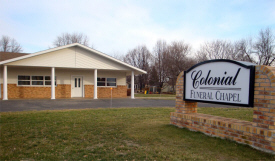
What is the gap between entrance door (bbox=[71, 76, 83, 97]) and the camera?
20641mm

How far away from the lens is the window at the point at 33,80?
1916 cm

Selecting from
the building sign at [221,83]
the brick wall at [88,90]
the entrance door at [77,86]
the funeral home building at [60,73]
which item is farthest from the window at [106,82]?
the building sign at [221,83]

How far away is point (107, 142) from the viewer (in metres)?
5.29

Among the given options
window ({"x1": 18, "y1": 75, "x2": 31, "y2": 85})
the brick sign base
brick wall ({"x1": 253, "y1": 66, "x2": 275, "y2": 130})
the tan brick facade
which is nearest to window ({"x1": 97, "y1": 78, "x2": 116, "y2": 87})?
the tan brick facade

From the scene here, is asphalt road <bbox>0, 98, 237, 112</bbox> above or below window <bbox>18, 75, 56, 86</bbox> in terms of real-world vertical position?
below

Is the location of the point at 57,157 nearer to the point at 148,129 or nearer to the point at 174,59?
the point at 148,129

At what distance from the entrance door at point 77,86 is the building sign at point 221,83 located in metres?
15.9

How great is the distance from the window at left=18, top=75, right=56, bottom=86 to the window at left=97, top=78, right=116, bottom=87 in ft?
15.8

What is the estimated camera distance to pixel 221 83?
5438mm

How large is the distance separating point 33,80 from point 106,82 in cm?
682

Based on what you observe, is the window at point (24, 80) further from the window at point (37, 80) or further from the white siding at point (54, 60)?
the white siding at point (54, 60)

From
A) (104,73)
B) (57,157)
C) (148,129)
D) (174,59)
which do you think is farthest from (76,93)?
(174,59)

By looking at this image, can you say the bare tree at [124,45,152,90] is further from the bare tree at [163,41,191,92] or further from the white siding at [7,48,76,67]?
the white siding at [7,48,76,67]

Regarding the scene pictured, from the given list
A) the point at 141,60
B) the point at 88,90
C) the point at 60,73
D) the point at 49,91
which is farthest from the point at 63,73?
the point at 141,60
